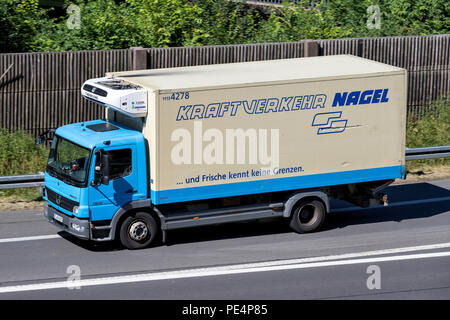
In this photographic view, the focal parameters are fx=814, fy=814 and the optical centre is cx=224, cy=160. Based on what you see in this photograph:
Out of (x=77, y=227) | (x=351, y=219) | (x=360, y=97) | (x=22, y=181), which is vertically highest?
(x=360, y=97)

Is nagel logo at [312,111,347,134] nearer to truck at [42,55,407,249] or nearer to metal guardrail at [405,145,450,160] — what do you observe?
truck at [42,55,407,249]

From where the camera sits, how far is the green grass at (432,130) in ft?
63.8

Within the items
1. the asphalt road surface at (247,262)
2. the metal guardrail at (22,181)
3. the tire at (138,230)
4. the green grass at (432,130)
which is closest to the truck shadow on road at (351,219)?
the asphalt road surface at (247,262)

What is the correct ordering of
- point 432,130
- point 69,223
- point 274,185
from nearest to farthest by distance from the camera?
1. point 69,223
2. point 274,185
3. point 432,130

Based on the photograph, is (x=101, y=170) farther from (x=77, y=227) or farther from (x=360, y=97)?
(x=360, y=97)

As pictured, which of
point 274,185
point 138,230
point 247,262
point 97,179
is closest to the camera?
point 97,179

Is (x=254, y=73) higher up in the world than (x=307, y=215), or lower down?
higher up

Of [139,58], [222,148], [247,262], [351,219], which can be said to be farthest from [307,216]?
[139,58]

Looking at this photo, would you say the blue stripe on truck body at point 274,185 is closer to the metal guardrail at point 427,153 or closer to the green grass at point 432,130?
the metal guardrail at point 427,153

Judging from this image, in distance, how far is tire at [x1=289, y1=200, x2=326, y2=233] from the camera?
47.5 ft

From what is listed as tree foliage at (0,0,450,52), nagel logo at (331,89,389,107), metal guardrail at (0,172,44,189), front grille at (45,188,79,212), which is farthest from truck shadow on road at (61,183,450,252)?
tree foliage at (0,0,450,52)

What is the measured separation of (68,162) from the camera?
1347 centimetres

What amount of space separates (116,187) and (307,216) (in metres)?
3.62

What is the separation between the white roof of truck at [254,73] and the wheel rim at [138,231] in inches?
90.9
